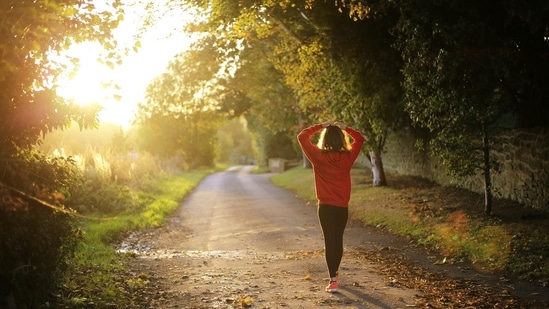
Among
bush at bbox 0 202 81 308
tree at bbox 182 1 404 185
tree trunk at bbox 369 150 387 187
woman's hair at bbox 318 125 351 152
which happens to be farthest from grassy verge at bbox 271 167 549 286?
bush at bbox 0 202 81 308

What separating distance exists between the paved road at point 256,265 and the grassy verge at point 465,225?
1.33 m

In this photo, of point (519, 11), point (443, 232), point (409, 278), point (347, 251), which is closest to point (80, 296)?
point (409, 278)

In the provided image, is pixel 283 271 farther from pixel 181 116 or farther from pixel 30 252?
pixel 181 116

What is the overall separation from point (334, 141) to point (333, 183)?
547mm

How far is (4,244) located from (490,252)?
7510 mm

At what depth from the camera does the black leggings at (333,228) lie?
770 centimetres

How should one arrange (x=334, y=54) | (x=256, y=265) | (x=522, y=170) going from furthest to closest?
(x=334, y=54) < (x=522, y=170) < (x=256, y=265)

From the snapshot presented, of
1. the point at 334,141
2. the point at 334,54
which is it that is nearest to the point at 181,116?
the point at 334,54

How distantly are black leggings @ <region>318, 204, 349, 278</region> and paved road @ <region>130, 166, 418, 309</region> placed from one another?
44 centimetres

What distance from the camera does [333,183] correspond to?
300 inches

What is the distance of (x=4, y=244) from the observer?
548 cm

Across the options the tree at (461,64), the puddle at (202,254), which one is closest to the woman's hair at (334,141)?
the puddle at (202,254)

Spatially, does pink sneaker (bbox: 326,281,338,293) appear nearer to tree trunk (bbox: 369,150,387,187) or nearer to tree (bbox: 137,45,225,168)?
tree trunk (bbox: 369,150,387,187)

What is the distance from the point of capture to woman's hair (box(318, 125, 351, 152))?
25.1 feet
